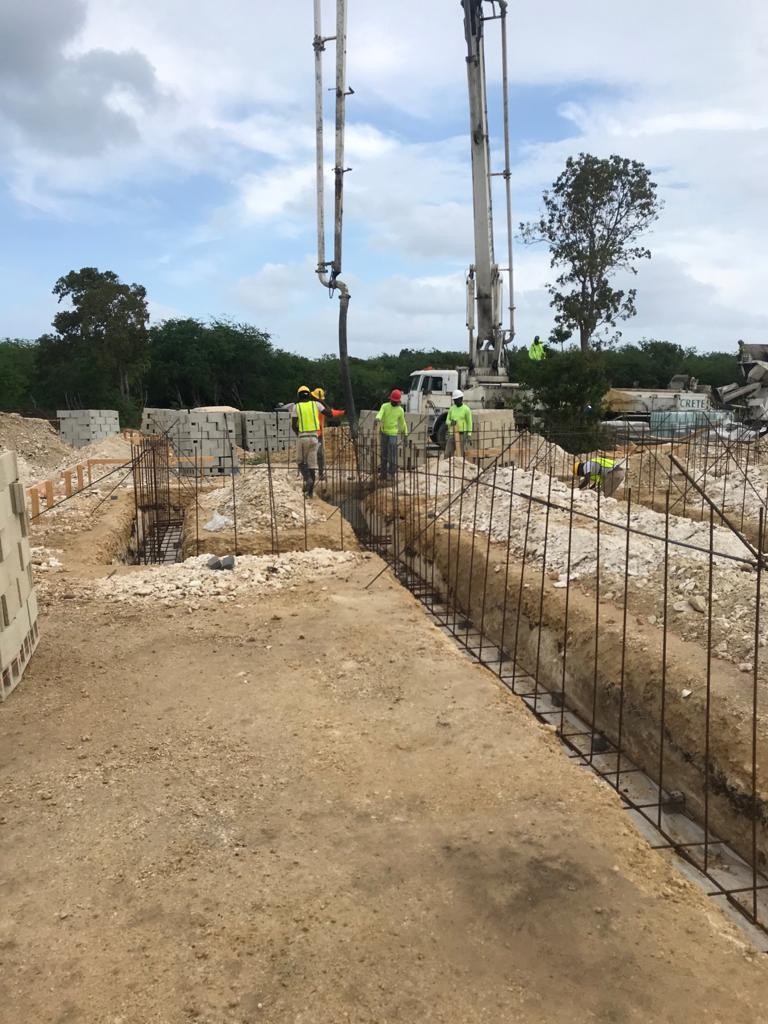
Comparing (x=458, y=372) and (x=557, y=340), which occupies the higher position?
(x=557, y=340)

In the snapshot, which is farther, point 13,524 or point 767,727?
point 13,524

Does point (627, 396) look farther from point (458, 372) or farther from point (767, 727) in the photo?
point (767, 727)

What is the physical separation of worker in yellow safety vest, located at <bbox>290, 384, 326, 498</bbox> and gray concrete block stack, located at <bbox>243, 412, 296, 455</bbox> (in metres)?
8.73

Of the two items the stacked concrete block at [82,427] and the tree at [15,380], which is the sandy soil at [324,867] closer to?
the stacked concrete block at [82,427]

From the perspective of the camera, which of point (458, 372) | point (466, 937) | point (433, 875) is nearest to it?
point (466, 937)

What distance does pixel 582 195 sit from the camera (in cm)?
3023

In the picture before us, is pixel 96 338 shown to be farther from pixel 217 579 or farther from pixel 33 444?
pixel 217 579

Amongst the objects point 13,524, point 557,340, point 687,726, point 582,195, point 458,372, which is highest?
point 582,195

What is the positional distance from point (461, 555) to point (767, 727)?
5.12 meters

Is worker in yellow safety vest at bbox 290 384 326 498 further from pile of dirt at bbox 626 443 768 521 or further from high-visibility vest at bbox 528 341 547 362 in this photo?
high-visibility vest at bbox 528 341 547 362

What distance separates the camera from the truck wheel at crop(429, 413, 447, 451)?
17.8 meters

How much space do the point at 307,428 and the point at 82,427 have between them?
1501 cm

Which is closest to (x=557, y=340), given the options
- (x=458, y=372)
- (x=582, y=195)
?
(x=582, y=195)

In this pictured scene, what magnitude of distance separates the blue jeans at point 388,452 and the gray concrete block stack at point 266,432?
24.6ft
